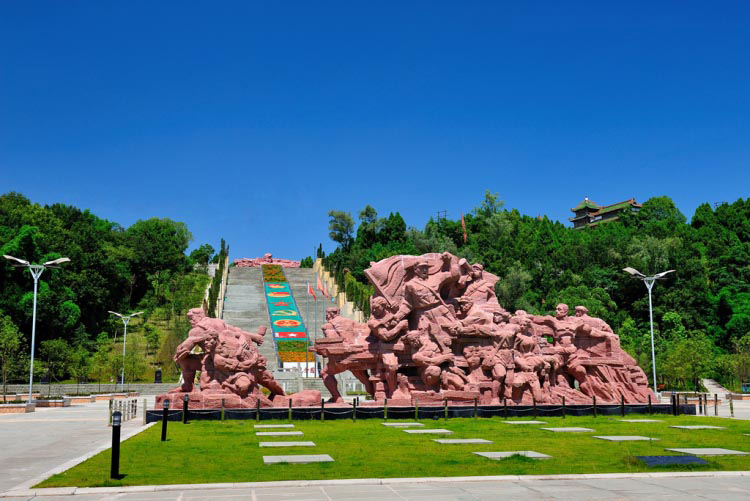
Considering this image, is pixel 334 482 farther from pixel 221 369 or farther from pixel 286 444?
pixel 221 369

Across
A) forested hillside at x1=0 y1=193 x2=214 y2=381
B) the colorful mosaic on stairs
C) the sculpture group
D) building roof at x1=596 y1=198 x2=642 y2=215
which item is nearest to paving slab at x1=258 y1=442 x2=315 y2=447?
the sculpture group

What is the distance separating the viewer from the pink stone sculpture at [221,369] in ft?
57.6

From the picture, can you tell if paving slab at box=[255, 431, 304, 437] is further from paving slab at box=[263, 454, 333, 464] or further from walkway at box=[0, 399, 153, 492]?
paving slab at box=[263, 454, 333, 464]

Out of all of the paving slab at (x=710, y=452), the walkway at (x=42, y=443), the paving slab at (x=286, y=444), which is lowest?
the walkway at (x=42, y=443)

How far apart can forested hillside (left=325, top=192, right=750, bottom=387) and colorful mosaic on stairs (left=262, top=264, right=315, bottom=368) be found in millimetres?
4390

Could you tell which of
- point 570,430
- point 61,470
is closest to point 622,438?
point 570,430

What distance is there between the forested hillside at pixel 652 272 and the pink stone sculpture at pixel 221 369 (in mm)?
22128

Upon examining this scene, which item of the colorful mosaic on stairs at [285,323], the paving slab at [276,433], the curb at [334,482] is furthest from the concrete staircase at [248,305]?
the curb at [334,482]

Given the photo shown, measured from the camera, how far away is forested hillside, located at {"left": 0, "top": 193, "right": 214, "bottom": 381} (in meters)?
39.0

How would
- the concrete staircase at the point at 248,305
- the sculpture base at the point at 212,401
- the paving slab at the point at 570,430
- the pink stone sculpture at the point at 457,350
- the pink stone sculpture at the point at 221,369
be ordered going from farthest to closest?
the concrete staircase at the point at 248,305, the pink stone sculpture at the point at 457,350, the pink stone sculpture at the point at 221,369, the sculpture base at the point at 212,401, the paving slab at the point at 570,430

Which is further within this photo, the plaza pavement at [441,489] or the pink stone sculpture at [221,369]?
the pink stone sculpture at [221,369]

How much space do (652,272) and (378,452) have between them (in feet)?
132

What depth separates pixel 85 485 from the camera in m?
7.46

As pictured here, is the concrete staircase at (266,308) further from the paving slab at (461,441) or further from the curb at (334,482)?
the curb at (334,482)
